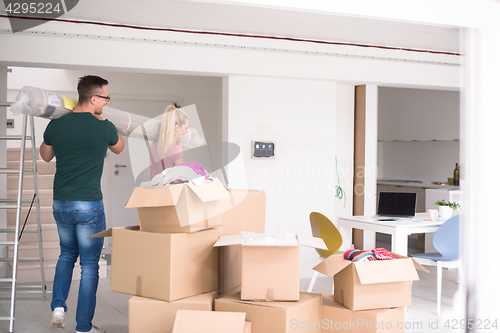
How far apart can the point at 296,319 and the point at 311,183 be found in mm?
2640

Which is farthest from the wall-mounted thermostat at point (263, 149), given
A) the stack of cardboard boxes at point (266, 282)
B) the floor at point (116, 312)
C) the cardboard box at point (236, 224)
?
the stack of cardboard boxes at point (266, 282)

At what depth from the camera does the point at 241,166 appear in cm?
479

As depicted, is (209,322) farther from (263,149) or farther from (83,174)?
(263,149)

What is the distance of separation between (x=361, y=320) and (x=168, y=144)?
1.46 metres

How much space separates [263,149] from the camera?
4797 millimetres

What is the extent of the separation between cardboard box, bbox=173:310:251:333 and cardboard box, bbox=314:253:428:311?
59 cm

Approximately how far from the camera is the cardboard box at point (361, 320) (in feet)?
8.55

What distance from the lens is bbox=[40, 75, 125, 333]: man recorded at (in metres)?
2.94

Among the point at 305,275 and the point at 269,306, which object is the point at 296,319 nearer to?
the point at 269,306

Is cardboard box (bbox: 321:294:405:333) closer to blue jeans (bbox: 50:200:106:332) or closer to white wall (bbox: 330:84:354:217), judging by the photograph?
blue jeans (bbox: 50:200:106:332)

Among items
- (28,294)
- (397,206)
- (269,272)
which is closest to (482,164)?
(269,272)

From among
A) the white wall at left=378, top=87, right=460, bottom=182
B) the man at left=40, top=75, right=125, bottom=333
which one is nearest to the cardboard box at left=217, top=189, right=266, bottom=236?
the man at left=40, top=75, right=125, bottom=333

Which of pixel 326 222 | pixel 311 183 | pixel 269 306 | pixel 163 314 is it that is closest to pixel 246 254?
pixel 269 306

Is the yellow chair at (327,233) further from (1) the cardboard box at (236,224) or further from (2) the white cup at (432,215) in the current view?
(1) the cardboard box at (236,224)
